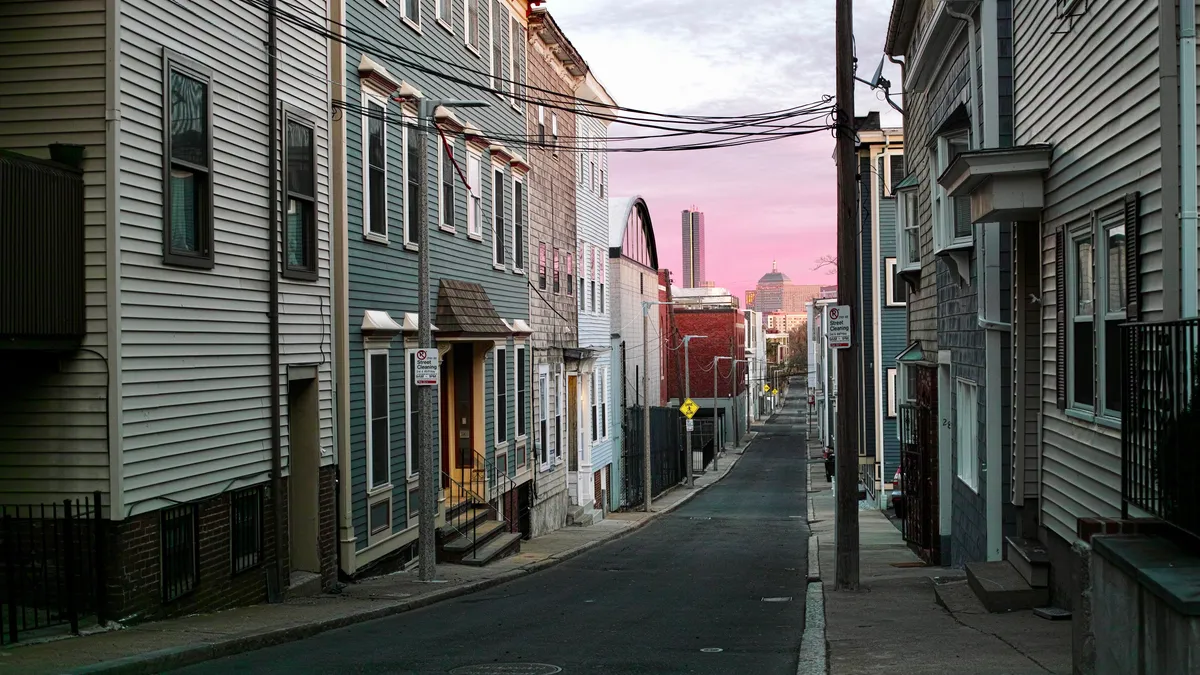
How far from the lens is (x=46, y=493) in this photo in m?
11.1

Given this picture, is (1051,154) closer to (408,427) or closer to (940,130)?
(940,130)

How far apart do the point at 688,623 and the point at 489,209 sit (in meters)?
13.3

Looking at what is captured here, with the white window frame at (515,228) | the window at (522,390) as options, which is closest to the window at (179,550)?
the window at (522,390)

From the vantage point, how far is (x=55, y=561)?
1063 cm

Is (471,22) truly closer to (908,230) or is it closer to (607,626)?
(908,230)

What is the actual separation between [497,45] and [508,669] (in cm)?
1834

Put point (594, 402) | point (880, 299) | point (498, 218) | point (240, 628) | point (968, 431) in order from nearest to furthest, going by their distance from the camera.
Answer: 1. point (240, 628)
2. point (968, 431)
3. point (498, 218)
4. point (594, 402)
5. point (880, 299)

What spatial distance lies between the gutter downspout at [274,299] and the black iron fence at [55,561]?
368 cm

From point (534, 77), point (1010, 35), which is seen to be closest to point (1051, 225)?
point (1010, 35)

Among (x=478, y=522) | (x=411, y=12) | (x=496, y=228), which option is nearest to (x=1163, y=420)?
(x=411, y=12)

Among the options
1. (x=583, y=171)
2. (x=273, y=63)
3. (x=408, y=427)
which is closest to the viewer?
(x=273, y=63)

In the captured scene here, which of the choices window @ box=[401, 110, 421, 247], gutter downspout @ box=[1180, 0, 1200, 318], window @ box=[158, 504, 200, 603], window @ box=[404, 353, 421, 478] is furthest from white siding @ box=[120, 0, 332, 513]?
gutter downspout @ box=[1180, 0, 1200, 318]

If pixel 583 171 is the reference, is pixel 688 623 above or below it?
below

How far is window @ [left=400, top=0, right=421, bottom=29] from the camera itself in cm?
1961
